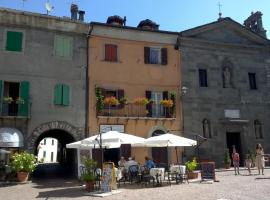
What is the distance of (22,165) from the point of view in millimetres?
17656

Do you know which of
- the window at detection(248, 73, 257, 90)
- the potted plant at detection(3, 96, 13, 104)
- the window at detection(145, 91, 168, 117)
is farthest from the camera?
the window at detection(248, 73, 257, 90)

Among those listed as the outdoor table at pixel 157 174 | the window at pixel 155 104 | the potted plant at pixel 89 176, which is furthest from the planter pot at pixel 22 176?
the window at pixel 155 104

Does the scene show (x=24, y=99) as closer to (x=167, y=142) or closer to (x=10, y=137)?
(x=10, y=137)

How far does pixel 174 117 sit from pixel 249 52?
8798 millimetres

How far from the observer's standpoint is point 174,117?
23.6 m

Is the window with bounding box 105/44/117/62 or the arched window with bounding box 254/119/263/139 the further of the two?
the arched window with bounding box 254/119/263/139

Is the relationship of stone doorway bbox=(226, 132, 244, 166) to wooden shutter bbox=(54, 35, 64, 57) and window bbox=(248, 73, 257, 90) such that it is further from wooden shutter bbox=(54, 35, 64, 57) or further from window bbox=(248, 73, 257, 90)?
wooden shutter bbox=(54, 35, 64, 57)

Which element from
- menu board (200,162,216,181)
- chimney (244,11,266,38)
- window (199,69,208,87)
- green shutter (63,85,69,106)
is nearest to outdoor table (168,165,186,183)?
menu board (200,162,216,181)

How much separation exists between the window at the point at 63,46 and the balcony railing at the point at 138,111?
440cm

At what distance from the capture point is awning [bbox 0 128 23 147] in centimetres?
1881

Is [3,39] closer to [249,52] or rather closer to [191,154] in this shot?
[191,154]

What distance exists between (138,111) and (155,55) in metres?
4.54

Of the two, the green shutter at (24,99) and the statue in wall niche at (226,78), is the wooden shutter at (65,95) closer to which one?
the green shutter at (24,99)

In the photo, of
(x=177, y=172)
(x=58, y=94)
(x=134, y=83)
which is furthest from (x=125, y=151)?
(x=177, y=172)
